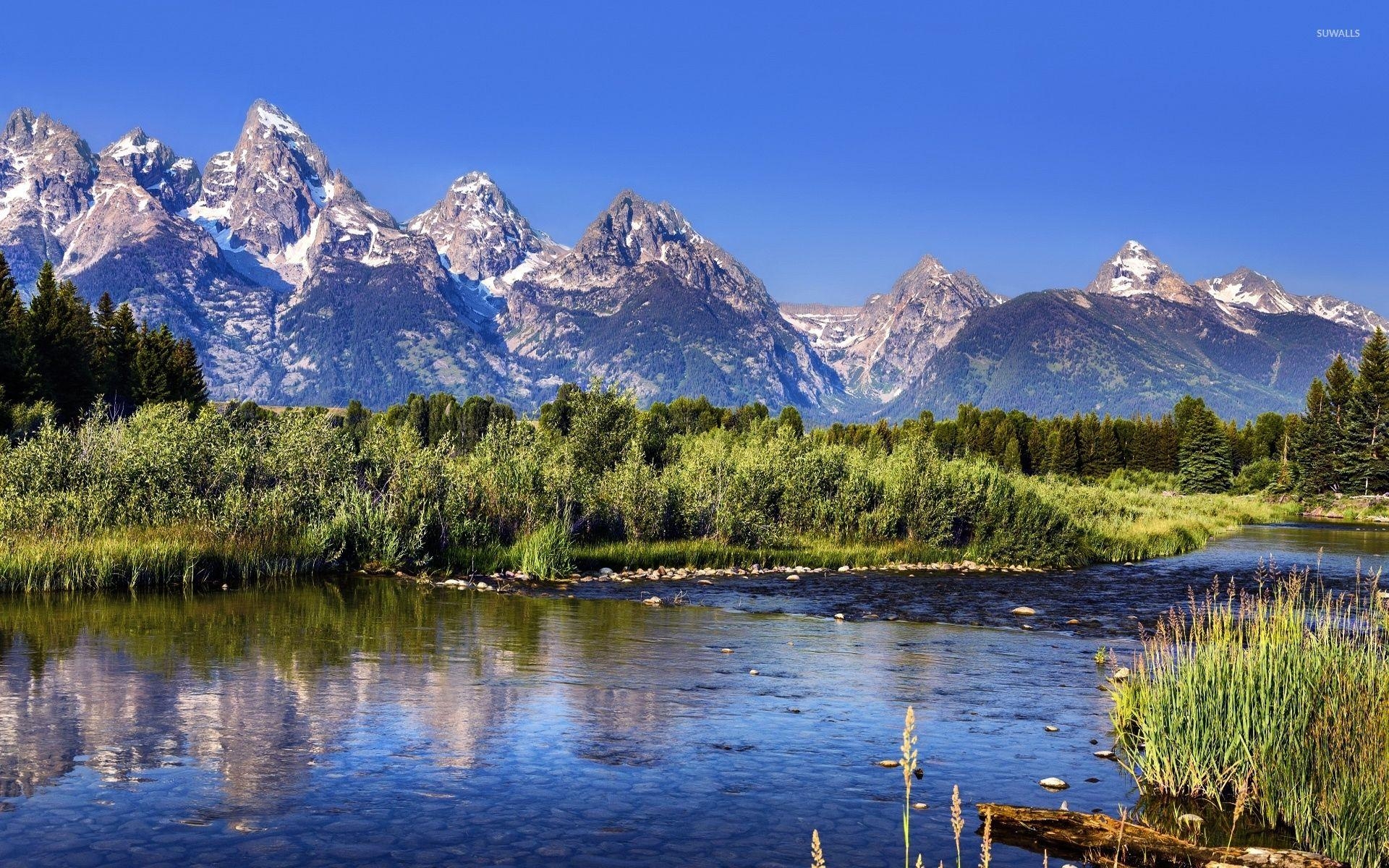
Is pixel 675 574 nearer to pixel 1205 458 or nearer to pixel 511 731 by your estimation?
pixel 511 731

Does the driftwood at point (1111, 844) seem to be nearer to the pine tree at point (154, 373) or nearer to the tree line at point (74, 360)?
the tree line at point (74, 360)

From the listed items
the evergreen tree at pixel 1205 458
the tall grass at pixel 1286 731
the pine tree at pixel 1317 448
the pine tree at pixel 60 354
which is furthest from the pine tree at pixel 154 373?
the pine tree at pixel 1317 448

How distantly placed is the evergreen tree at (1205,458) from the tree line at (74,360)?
119104 millimetres

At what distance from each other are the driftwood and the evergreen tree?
447 feet

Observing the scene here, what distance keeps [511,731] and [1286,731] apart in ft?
35.2

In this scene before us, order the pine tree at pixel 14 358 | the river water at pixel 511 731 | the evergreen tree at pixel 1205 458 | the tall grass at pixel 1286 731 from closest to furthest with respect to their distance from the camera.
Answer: the tall grass at pixel 1286 731 < the river water at pixel 511 731 < the pine tree at pixel 14 358 < the evergreen tree at pixel 1205 458

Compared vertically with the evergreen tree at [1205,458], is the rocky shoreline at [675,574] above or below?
below

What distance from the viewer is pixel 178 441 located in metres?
37.7

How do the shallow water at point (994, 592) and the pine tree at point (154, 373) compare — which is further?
the pine tree at point (154, 373)

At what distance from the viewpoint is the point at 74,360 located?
334 ft

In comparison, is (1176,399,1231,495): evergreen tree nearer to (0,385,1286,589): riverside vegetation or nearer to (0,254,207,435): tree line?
(0,385,1286,589): riverside vegetation

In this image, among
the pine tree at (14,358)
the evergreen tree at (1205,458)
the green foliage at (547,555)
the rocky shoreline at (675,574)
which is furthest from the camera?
the evergreen tree at (1205,458)

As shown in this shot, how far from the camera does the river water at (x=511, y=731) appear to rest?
12.3 metres

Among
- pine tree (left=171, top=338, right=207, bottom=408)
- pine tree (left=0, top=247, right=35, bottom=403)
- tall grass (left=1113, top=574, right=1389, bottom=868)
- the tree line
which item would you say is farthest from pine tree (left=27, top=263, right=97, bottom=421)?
tall grass (left=1113, top=574, right=1389, bottom=868)
